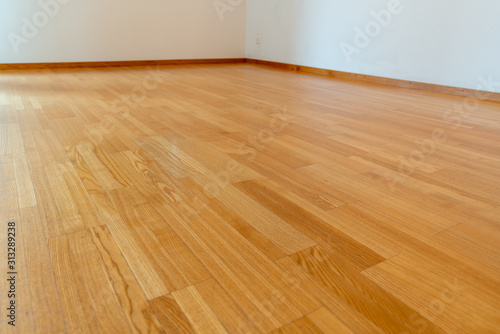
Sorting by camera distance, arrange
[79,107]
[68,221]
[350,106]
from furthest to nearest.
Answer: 1. [350,106]
2. [79,107]
3. [68,221]

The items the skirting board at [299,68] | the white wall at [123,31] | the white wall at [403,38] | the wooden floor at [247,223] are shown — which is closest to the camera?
the wooden floor at [247,223]

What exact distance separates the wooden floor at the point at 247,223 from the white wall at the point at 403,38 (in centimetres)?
109

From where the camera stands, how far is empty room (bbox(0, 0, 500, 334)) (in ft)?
2.20

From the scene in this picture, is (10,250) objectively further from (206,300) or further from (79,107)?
(79,107)

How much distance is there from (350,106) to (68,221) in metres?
2.09

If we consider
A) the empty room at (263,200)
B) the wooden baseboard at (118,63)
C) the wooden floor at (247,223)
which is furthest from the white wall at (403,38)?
the wooden floor at (247,223)

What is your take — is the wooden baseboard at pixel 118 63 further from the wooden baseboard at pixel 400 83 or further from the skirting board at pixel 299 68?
the wooden baseboard at pixel 400 83

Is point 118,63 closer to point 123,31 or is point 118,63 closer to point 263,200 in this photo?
point 123,31

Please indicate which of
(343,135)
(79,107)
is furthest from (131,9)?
(343,135)

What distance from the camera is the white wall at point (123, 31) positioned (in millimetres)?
3887

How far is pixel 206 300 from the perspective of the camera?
681 millimetres

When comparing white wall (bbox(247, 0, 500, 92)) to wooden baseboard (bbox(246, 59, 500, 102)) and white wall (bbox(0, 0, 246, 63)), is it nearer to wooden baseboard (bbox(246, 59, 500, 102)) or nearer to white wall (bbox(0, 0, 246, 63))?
wooden baseboard (bbox(246, 59, 500, 102))

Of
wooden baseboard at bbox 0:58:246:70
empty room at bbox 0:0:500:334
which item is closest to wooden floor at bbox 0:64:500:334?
empty room at bbox 0:0:500:334

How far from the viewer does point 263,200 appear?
43.6 inches
